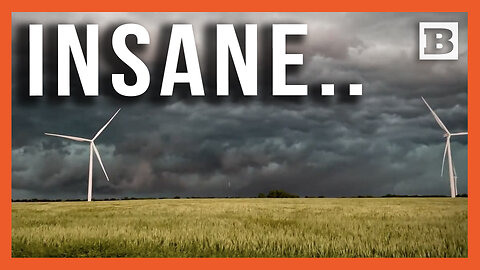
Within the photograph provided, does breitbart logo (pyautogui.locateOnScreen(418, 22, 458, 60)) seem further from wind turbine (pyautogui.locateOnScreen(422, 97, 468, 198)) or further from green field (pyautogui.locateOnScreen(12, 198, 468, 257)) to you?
green field (pyautogui.locateOnScreen(12, 198, 468, 257))

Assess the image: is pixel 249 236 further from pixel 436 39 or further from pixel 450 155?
pixel 436 39

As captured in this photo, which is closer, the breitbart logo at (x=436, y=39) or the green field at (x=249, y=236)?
the green field at (x=249, y=236)

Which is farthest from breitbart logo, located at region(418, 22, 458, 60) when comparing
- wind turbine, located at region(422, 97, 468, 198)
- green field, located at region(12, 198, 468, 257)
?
green field, located at region(12, 198, 468, 257)

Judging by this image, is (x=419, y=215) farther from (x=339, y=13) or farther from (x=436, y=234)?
(x=339, y=13)

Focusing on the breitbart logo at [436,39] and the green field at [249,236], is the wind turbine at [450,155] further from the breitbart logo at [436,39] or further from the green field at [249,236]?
the breitbart logo at [436,39]

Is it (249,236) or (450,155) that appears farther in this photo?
(450,155)

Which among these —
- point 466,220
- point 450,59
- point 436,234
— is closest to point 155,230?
point 436,234

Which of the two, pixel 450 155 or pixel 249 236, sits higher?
pixel 450 155

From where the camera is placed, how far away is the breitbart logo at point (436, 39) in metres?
15.3

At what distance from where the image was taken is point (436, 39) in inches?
605

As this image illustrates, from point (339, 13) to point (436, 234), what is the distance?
7.08m

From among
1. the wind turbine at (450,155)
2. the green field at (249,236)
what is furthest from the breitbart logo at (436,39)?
the green field at (249,236)

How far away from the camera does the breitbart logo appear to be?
1527 cm

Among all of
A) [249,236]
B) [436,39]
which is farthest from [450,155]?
[249,236]
